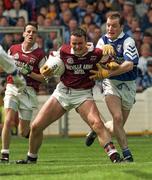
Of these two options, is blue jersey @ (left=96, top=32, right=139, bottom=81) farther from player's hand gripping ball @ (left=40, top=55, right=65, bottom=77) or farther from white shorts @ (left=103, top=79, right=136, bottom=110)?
player's hand gripping ball @ (left=40, top=55, right=65, bottom=77)

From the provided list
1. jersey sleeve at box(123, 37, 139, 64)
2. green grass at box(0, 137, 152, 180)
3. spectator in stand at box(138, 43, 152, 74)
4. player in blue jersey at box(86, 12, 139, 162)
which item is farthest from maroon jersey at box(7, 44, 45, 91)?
spectator in stand at box(138, 43, 152, 74)

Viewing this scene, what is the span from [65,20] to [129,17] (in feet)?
6.38

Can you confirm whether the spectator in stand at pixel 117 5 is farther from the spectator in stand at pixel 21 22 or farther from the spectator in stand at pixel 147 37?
the spectator in stand at pixel 21 22

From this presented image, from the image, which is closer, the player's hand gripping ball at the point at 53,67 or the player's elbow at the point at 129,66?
the player's hand gripping ball at the point at 53,67

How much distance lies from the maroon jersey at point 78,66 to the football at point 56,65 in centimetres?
8

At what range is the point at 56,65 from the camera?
14.4 m

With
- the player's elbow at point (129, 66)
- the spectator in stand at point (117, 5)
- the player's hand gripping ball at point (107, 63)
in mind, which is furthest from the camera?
the spectator in stand at point (117, 5)

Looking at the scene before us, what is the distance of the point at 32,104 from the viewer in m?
17.0

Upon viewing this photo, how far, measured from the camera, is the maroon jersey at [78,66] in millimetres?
14477

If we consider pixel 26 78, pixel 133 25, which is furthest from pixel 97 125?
pixel 133 25

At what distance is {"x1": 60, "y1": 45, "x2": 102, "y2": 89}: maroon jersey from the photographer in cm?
1448

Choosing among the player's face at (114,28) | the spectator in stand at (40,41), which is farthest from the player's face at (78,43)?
the spectator in stand at (40,41)

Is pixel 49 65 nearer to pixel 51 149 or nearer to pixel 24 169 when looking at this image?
pixel 24 169

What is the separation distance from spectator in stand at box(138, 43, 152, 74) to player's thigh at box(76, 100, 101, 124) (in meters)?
12.3
